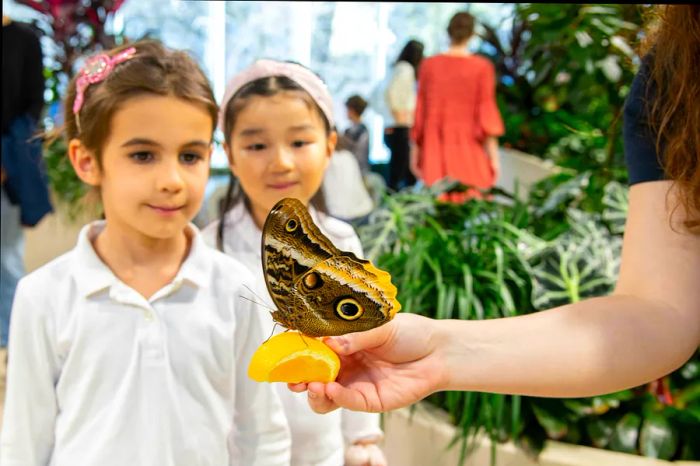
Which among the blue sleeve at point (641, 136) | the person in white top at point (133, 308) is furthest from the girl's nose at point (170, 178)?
the blue sleeve at point (641, 136)

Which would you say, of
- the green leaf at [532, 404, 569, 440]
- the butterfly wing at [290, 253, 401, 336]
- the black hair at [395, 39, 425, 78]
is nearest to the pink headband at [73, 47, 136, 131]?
the butterfly wing at [290, 253, 401, 336]

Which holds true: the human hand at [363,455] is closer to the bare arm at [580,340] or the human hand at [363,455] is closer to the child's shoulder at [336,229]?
the bare arm at [580,340]

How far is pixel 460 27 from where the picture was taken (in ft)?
4.38

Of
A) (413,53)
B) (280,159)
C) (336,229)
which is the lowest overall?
(336,229)

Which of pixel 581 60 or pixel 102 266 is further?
pixel 581 60

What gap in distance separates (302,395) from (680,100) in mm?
661

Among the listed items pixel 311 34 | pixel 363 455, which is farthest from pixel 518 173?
pixel 363 455

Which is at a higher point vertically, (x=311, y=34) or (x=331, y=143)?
(x=311, y=34)

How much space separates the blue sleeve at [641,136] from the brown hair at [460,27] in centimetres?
35

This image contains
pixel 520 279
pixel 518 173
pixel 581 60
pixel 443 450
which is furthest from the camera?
pixel 581 60

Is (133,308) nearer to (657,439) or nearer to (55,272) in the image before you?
(55,272)

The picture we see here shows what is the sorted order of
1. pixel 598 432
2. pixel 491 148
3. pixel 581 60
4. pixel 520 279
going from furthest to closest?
pixel 581 60 < pixel 598 432 < pixel 491 148 < pixel 520 279

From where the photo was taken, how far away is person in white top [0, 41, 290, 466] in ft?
2.86

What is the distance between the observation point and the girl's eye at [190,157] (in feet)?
2.88
